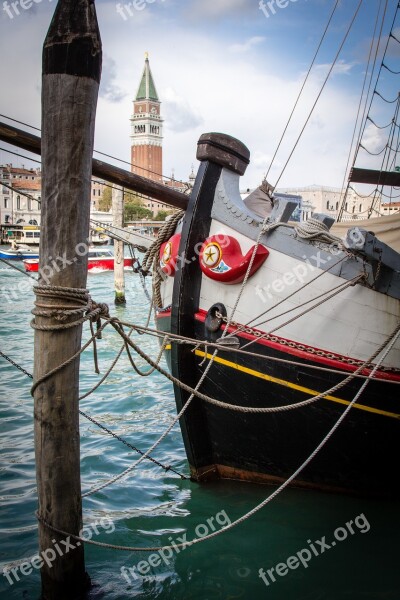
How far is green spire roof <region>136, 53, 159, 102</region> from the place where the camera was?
14230 centimetres

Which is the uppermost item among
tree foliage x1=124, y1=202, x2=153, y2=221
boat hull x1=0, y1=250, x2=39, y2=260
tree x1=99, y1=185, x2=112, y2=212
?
tree x1=99, y1=185, x2=112, y2=212

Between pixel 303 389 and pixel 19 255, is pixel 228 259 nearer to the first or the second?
pixel 303 389

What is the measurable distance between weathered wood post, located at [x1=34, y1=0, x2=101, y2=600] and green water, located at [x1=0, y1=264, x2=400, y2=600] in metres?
1.04

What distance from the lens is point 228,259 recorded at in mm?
4547

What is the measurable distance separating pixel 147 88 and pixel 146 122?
10903 mm

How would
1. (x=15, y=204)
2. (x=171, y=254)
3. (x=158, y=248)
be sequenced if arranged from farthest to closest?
1. (x=15, y=204)
2. (x=158, y=248)
3. (x=171, y=254)

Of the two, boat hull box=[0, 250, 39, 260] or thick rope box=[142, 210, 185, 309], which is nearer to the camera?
thick rope box=[142, 210, 185, 309]

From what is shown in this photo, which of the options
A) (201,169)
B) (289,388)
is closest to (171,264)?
(201,169)

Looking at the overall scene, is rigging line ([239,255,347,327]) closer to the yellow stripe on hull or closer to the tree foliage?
the yellow stripe on hull

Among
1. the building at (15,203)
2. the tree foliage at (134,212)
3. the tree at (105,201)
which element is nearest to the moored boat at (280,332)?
the building at (15,203)

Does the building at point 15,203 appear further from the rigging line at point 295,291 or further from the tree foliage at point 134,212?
the rigging line at point 295,291

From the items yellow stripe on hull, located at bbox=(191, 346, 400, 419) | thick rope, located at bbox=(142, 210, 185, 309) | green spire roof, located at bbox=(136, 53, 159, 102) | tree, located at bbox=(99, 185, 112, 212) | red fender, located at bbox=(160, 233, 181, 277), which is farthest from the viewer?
green spire roof, located at bbox=(136, 53, 159, 102)

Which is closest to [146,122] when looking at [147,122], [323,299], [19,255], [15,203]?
[147,122]

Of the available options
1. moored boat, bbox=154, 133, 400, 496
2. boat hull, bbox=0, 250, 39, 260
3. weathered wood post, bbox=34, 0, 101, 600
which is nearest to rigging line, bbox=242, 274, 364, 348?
moored boat, bbox=154, 133, 400, 496
